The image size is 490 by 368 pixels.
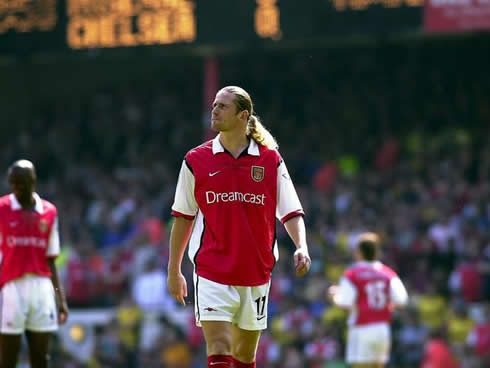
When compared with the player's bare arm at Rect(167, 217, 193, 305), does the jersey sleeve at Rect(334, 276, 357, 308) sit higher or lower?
lower

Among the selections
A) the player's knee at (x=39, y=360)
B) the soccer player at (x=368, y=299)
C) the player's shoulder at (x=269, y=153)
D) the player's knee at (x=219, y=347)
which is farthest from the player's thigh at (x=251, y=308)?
the soccer player at (x=368, y=299)

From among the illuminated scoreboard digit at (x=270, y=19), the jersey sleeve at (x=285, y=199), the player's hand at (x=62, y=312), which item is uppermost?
the illuminated scoreboard digit at (x=270, y=19)

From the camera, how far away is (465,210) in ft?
55.8

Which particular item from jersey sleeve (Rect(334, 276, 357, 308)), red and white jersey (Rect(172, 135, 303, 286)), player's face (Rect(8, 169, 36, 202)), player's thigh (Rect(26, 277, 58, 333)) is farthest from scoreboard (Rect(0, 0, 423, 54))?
red and white jersey (Rect(172, 135, 303, 286))

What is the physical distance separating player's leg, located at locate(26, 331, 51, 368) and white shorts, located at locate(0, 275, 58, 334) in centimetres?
5

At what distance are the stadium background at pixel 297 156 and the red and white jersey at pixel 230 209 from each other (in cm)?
820

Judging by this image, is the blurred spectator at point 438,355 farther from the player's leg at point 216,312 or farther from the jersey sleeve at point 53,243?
the player's leg at point 216,312

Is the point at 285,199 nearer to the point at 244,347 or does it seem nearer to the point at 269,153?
the point at 269,153

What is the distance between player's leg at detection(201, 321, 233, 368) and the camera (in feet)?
22.5

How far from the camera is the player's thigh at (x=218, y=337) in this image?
6.89 meters

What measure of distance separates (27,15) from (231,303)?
11.5m

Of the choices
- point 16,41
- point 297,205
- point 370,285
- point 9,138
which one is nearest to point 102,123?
point 9,138

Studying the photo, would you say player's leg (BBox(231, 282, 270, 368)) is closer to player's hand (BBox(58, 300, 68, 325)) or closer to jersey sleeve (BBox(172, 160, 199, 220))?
jersey sleeve (BBox(172, 160, 199, 220))

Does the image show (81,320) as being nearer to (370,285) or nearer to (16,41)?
(16,41)
